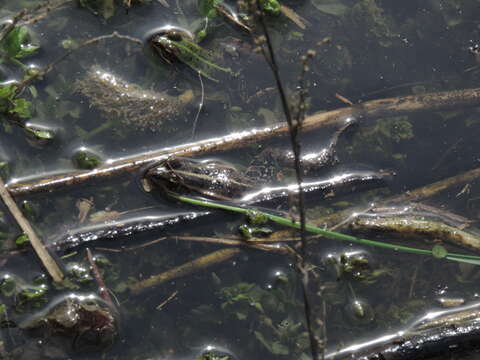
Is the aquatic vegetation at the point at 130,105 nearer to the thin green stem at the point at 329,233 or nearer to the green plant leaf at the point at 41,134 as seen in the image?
the green plant leaf at the point at 41,134

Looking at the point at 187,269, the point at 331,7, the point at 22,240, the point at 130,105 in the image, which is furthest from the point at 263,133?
the point at 22,240

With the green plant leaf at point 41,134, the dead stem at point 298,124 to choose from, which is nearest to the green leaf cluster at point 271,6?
the green plant leaf at point 41,134

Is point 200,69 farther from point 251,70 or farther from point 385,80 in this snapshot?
point 385,80

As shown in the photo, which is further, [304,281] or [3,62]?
[3,62]

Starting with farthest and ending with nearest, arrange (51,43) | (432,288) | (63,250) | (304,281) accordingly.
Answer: (51,43) < (432,288) < (63,250) < (304,281)

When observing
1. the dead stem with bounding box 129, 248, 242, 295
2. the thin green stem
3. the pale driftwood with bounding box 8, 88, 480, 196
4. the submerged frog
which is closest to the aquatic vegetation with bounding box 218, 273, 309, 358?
the dead stem with bounding box 129, 248, 242, 295

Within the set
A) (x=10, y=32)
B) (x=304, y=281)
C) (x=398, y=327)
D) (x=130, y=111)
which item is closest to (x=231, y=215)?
(x=130, y=111)

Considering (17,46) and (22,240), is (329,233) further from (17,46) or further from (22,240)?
(17,46)

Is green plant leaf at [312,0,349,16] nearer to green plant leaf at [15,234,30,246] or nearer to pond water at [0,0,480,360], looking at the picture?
pond water at [0,0,480,360]
